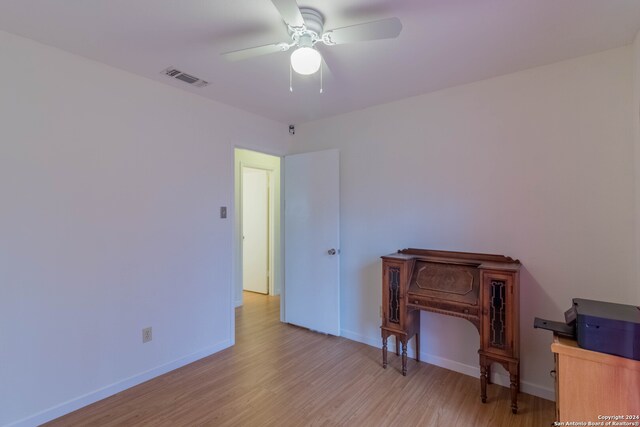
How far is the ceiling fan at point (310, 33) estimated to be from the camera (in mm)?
1464

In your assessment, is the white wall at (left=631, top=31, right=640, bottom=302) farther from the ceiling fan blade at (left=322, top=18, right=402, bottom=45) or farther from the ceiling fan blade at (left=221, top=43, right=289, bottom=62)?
the ceiling fan blade at (left=221, top=43, right=289, bottom=62)

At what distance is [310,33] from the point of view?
1744mm

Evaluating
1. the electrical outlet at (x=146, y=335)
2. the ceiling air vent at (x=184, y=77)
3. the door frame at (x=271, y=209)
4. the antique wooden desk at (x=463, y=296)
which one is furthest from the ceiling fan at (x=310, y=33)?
the door frame at (x=271, y=209)

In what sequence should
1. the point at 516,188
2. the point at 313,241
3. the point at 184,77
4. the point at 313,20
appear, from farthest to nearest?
the point at 313,241, the point at 184,77, the point at 516,188, the point at 313,20

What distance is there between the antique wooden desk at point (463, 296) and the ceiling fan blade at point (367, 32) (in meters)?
1.69

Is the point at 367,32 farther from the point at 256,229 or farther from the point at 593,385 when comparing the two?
the point at 256,229

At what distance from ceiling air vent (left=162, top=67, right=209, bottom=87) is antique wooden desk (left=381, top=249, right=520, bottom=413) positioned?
2.20 meters

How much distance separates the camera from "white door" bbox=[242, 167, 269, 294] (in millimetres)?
5172

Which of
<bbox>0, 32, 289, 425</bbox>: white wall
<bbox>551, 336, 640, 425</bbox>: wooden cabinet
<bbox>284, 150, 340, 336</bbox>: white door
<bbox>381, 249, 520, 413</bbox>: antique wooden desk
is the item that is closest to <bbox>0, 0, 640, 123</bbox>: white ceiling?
<bbox>0, 32, 289, 425</bbox>: white wall

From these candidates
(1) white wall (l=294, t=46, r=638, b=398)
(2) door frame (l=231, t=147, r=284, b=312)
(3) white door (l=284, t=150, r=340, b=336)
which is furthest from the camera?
(2) door frame (l=231, t=147, r=284, b=312)

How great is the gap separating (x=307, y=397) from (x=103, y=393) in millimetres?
1504

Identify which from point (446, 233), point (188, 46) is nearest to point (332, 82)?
point (188, 46)

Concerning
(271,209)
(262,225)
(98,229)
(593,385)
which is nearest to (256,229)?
(262,225)

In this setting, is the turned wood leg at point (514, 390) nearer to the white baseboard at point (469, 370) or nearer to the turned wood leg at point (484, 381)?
the turned wood leg at point (484, 381)
